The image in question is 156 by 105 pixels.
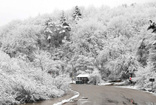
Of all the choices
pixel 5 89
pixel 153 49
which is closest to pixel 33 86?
pixel 5 89

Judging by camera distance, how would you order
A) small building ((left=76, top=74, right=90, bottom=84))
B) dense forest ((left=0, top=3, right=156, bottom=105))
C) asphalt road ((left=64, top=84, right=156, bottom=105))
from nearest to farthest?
asphalt road ((left=64, top=84, right=156, bottom=105)) → dense forest ((left=0, top=3, right=156, bottom=105)) → small building ((left=76, top=74, right=90, bottom=84))

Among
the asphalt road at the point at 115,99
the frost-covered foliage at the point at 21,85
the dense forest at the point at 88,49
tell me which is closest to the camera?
the frost-covered foliage at the point at 21,85

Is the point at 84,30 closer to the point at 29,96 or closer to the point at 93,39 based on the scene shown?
the point at 93,39

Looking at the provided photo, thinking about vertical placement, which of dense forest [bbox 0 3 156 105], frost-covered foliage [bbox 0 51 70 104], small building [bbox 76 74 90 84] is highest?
dense forest [bbox 0 3 156 105]

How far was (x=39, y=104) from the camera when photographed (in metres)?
14.1

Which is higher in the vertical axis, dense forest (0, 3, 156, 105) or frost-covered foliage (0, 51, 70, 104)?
dense forest (0, 3, 156, 105)

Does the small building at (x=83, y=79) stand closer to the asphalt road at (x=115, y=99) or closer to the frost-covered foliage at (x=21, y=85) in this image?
the asphalt road at (x=115, y=99)

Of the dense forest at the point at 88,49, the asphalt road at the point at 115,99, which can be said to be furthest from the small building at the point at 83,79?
the asphalt road at the point at 115,99

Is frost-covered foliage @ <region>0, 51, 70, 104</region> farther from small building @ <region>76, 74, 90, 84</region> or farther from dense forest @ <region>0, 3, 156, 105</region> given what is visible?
small building @ <region>76, 74, 90, 84</region>

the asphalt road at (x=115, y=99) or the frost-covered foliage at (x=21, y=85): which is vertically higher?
the frost-covered foliage at (x=21, y=85)

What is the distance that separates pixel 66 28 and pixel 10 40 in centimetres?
2112

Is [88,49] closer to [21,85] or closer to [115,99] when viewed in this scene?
[115,99]

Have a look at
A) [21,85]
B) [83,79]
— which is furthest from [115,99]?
[83,79]

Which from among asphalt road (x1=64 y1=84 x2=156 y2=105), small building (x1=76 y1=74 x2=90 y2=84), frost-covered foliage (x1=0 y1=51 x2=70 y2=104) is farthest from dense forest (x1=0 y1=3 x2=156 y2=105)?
asphalt road (x1=64 y1=84 x2=156 y2=105)
